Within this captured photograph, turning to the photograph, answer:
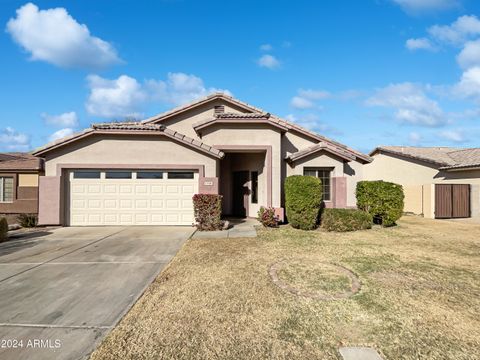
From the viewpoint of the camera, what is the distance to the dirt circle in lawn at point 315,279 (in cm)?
513

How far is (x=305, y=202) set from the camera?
11.5m

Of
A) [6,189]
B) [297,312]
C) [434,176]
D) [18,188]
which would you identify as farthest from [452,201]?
[6,189]

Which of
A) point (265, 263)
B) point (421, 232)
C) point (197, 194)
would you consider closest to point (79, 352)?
point (265, 263)

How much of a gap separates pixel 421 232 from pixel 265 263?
29.0ft

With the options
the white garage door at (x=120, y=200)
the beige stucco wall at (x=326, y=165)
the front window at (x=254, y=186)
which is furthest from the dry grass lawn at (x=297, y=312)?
the front window at (x=254, y=186)

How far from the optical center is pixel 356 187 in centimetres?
1394

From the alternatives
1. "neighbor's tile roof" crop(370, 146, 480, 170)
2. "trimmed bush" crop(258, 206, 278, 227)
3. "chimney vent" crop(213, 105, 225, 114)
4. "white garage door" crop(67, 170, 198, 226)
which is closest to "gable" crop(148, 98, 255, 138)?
"chimney vent" crop(213, 105, 225, 114)

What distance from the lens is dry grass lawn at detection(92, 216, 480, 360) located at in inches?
138

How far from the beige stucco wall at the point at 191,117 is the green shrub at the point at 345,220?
8.54 meters

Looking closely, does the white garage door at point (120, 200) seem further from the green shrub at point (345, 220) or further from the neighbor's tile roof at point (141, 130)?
the green shrub at point (345, 220)

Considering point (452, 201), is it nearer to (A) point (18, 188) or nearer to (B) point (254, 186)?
(B) point (254, 186)

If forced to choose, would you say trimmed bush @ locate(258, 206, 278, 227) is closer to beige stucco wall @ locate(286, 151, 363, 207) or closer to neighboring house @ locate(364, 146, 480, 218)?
beige stucco wall @ locate(286, 151, 363, 207)

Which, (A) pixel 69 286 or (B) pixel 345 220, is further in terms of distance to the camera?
(B) pixel 345 220

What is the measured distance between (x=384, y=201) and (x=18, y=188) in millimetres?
20167
